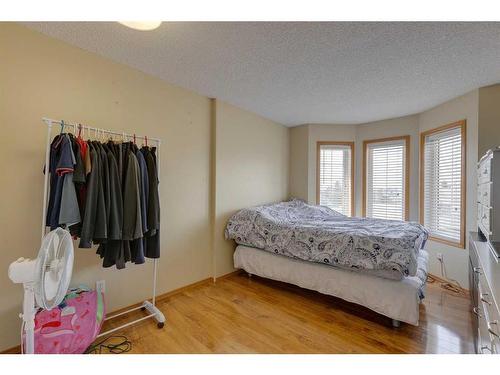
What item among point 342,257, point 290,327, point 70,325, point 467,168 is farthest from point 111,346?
point 467,168

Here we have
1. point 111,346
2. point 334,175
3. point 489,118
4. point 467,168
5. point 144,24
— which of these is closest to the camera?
point 144,24

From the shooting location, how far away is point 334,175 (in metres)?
4.25

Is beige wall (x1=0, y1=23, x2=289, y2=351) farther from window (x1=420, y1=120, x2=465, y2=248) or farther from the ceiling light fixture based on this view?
window (x1=420, y1=120, x2=465, y2=248)

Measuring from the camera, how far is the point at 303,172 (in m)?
4.20

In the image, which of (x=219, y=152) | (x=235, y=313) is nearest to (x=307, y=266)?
(x=235, y=313)

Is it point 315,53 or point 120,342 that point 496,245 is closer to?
point 315,53

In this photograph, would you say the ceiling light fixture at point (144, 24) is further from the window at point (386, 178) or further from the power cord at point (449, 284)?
the power cord at point (449, 284)

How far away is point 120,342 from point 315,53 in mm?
2838

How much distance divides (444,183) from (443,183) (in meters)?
0.02

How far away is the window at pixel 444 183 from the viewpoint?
9.39 ft

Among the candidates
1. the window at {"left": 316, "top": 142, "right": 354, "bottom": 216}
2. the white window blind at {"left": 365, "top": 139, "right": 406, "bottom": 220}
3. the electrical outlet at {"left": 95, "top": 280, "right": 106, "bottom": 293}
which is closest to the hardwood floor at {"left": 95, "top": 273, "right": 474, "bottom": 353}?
the electrical outlet at {"left": 95, "top": 280, "right": 106, "bottom": 293}

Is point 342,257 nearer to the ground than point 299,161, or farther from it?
nearer to the ground

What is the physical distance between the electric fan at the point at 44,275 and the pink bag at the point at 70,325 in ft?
0.89

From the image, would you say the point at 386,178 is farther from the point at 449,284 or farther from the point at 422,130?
the point at 449,284
